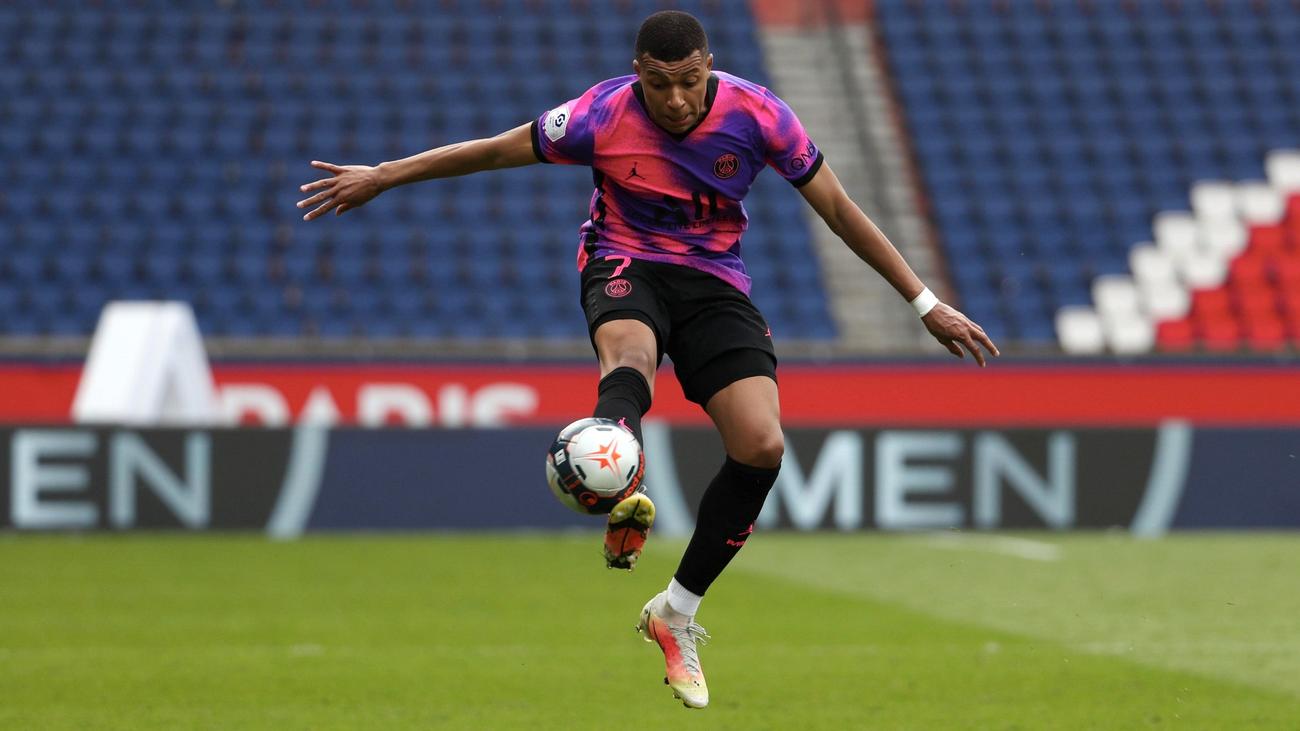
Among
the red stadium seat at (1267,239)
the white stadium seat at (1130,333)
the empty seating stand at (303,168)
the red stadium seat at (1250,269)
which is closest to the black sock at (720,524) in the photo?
the empty seating stand at (303,168)

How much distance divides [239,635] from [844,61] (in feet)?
48.5

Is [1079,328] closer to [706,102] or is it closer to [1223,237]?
[1223,237]

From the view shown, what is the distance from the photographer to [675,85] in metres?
5.78

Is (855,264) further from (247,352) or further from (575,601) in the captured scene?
(575,601)

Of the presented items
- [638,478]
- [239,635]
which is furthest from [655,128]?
[239,635]

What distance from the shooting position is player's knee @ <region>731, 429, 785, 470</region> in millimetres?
5992

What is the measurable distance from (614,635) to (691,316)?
3.20 m

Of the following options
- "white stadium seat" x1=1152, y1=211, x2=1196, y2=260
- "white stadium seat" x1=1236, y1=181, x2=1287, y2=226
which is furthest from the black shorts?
"white stadium seat" x1=1236, y1=181, x2=1287, y2=226

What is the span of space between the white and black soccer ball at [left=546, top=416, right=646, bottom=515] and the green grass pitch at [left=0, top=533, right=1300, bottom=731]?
143 cm

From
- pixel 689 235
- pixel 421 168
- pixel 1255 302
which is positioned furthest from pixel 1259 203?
pixel 421 168

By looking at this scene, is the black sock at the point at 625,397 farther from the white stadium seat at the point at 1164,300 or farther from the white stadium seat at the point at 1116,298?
the white stadium seat at the point at 1164,300

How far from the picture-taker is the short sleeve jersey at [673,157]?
6.06m

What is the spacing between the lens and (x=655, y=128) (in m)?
6.06

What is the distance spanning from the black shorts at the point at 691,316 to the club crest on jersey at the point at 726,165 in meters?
0.36
